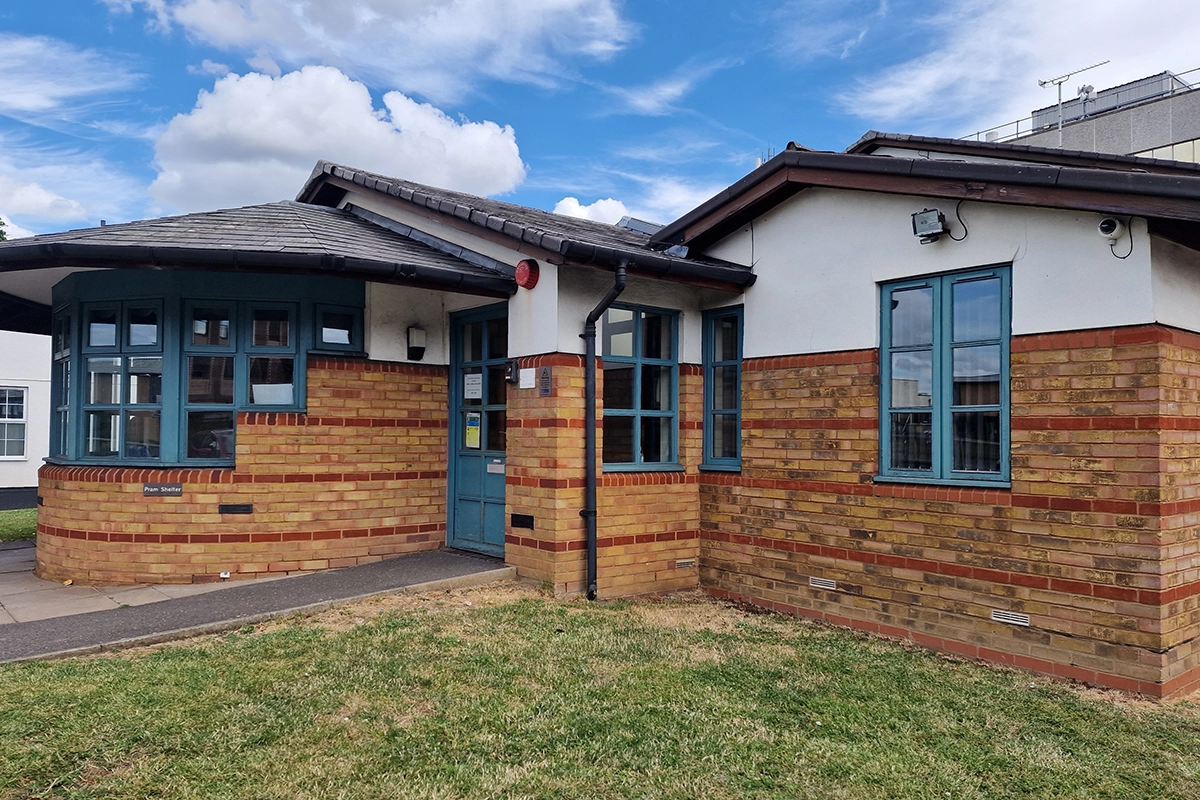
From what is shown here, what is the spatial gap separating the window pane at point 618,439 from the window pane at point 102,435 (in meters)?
4.51

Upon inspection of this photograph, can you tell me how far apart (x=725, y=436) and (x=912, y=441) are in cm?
194

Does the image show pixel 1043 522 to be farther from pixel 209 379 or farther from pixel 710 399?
pixel 209 379

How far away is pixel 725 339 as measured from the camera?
7.88 m

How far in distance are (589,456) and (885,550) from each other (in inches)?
99.0

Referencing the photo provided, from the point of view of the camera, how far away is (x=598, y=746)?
13.0 feet

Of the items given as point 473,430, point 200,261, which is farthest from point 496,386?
point 200,261

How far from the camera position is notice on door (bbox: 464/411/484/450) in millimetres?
8211

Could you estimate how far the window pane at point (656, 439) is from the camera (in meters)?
7.75

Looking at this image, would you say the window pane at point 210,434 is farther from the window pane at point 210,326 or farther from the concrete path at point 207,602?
the concrete path at point 207,602

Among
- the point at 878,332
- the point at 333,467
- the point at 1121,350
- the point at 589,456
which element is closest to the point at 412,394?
the point at 333,467

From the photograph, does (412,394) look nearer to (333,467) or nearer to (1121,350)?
(333,467)

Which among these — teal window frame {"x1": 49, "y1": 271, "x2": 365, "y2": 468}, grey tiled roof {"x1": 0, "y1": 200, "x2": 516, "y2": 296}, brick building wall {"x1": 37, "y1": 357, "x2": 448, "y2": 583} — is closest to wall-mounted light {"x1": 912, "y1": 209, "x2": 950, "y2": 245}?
grey tiled roof {"x1": 0, "y1": 200, "x2": 516, "y2": 296}

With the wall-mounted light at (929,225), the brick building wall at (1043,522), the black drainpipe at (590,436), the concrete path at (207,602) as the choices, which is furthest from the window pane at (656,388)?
the wall-mounted light at (929,225)

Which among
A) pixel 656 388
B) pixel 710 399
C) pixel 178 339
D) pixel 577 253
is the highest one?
pixel 577 253
